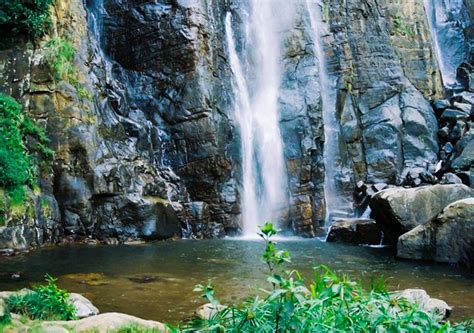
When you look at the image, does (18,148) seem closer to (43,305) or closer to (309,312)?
(43,305)

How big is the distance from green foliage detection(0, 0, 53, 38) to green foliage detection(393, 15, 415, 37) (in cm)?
1680

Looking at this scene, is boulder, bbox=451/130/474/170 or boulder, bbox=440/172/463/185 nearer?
boulder, bbox=440/172/463/185

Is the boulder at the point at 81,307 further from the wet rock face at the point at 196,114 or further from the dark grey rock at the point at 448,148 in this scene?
the dark grey rock at the point at 448,148

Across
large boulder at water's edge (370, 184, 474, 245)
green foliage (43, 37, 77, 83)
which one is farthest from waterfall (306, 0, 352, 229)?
green foliage (43, 37, 77, 83)

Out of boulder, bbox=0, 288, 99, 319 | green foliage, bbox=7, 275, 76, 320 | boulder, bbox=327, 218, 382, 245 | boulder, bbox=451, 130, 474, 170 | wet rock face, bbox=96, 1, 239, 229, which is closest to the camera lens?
green foliage, bbox=7, 275, 76, 320

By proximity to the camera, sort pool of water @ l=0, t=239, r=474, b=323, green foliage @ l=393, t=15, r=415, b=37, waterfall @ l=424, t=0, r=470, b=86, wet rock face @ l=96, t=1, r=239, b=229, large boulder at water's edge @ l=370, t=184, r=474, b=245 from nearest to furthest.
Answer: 1. pool of water @ l=0, t=239, r=474, b=323
2. large boulder at water's edge @ l=370, t=184, r=474, b=245
3. wet rock face @ l=96, t=1, r=239, b=229
4. green foliage @ l=393, t=15, r=415, b=37
5. waterfall @ l=424, t=0, r=470, b=86

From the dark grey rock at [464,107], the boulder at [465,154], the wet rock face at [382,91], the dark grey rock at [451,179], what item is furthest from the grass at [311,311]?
the dark grey rock at [464,107]

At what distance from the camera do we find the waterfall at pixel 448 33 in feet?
90.2

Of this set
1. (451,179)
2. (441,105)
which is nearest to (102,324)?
(451,179)

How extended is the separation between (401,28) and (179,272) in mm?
19777

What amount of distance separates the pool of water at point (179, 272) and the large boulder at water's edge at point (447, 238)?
1.44 ft

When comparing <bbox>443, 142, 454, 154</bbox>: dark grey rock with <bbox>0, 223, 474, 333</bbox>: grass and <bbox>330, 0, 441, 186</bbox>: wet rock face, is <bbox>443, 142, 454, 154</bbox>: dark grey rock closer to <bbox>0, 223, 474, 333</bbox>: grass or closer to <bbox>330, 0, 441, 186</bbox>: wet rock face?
<bbox>330, 0, 441, 186</bbox>: wet rock face

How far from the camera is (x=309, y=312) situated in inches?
127

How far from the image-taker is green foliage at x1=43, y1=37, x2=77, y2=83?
47.6ft
